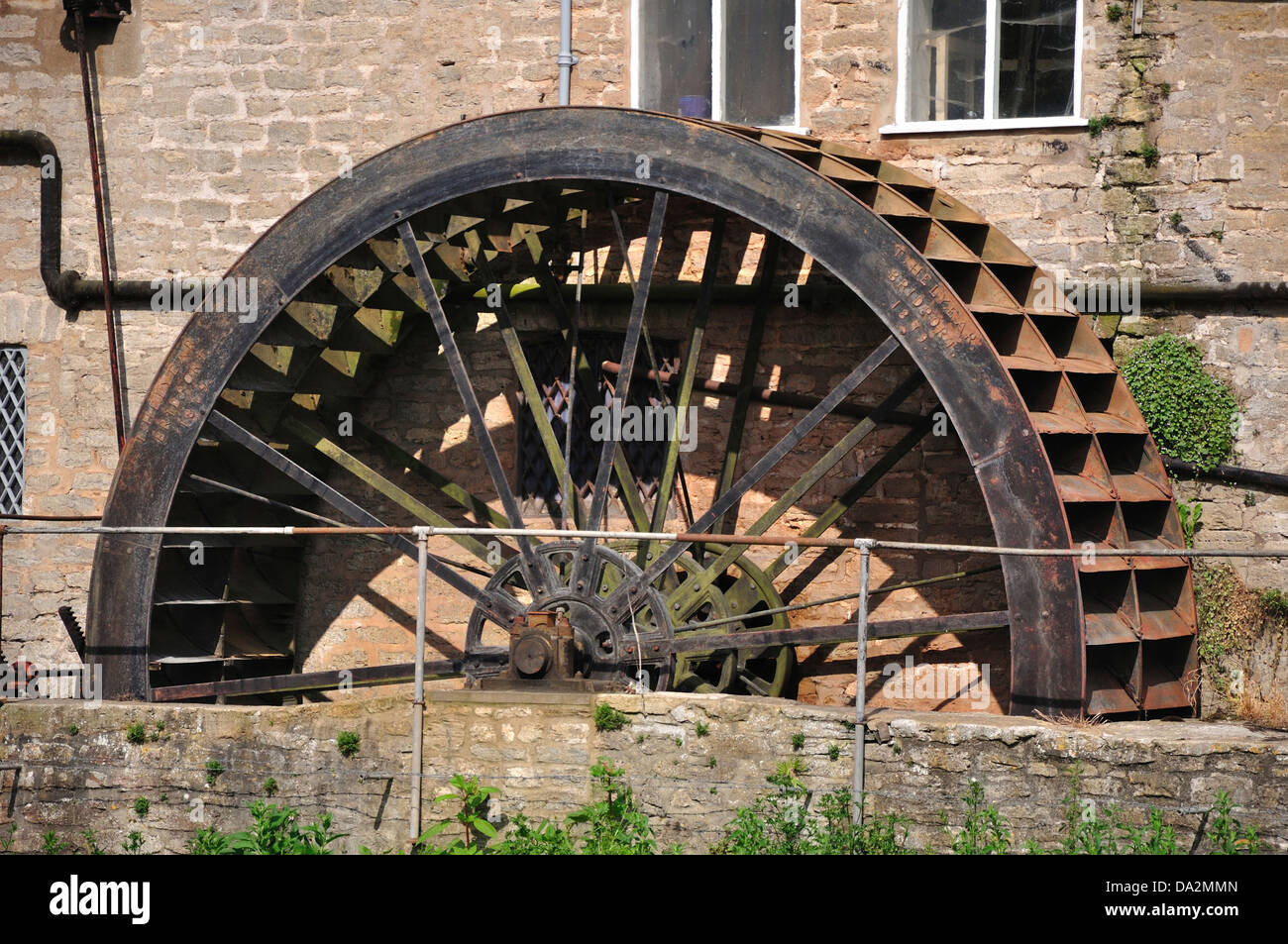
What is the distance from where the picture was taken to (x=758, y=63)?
29.5 ft

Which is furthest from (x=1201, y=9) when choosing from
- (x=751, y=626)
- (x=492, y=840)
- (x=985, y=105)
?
(x=492, y=840)

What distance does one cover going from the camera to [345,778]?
22.4 ft

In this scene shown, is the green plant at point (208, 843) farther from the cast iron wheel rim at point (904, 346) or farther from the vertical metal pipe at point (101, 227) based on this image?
the vertical metal pipe at point (101, 227)

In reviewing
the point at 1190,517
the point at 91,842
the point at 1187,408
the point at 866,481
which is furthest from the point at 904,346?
the point at 91,842

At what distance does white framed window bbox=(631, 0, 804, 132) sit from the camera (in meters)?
8.96

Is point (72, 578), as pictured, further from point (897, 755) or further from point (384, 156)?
point (897, 755)

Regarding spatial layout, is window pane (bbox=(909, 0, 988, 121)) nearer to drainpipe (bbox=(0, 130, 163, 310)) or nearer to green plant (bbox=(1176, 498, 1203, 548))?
green plant (bbox=(1176, 498, 1203, 548))

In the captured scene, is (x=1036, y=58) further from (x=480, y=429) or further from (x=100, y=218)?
(x=100, y=218)

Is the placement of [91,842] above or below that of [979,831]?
below

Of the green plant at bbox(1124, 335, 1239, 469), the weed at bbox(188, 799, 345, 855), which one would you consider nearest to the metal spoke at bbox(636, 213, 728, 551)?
the weed at bbox(188, 799, 345, 855)

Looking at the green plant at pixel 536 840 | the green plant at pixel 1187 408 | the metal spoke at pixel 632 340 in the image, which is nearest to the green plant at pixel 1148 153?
the green plant at pixel 1187 408

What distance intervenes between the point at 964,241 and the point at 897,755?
3.11 metres

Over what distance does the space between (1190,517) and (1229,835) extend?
2.78m

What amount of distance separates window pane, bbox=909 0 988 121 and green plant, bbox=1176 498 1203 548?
2578mm
